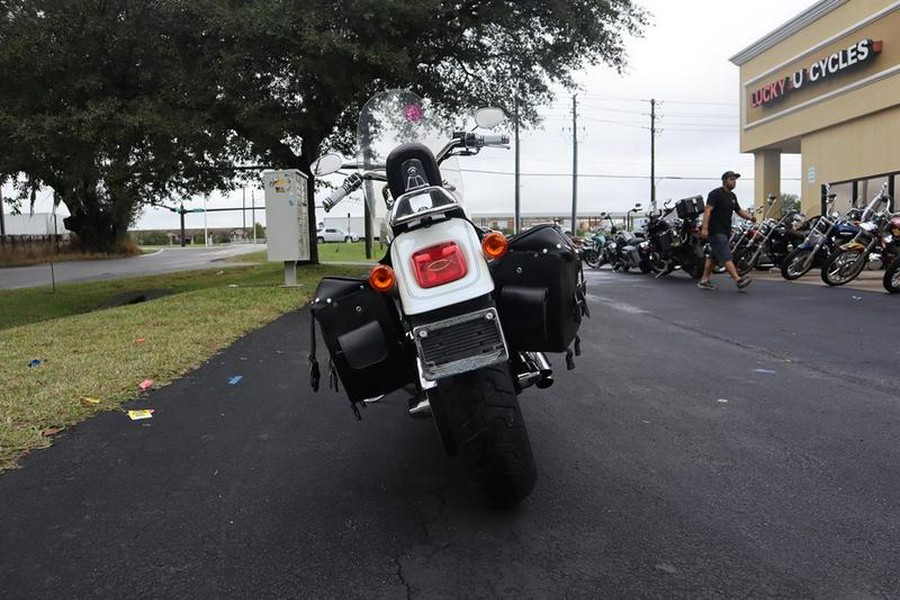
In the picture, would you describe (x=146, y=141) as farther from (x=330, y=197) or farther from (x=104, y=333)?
(x=330, y=197)

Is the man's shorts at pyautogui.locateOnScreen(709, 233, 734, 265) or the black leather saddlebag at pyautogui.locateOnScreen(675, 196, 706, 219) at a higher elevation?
the black leather saddlebag at pyautogui.locateOnScreen(675, 196, 706, 219)

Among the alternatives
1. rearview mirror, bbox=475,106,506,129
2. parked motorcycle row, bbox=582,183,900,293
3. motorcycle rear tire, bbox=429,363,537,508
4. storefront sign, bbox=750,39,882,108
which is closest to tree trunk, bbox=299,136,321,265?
parked motorcycle row, bbox=582,183,900,293

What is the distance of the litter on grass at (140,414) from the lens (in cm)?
475

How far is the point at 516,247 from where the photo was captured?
3.36 metres

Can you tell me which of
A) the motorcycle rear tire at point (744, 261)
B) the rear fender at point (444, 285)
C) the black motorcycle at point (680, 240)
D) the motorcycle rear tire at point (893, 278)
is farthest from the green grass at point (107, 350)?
the motorcycle rear tire at point (893, 278)

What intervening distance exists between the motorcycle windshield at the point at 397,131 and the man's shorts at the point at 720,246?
799cm

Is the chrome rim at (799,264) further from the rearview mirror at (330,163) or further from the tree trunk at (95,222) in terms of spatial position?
the tree trunk at (95,222)

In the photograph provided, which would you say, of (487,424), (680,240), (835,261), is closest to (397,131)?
(487,424)

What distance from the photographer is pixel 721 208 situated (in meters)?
11.6

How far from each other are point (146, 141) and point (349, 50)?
16.7 feet

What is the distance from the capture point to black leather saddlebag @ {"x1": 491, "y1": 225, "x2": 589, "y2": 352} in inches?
125

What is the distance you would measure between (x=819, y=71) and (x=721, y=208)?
11600 mm

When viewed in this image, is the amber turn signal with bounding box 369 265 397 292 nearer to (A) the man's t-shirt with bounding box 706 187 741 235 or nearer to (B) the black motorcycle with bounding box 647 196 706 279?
(A) the man's t-shirt with bounding box 706 187 741 235

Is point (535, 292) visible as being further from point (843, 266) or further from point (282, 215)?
point (282, 215)
